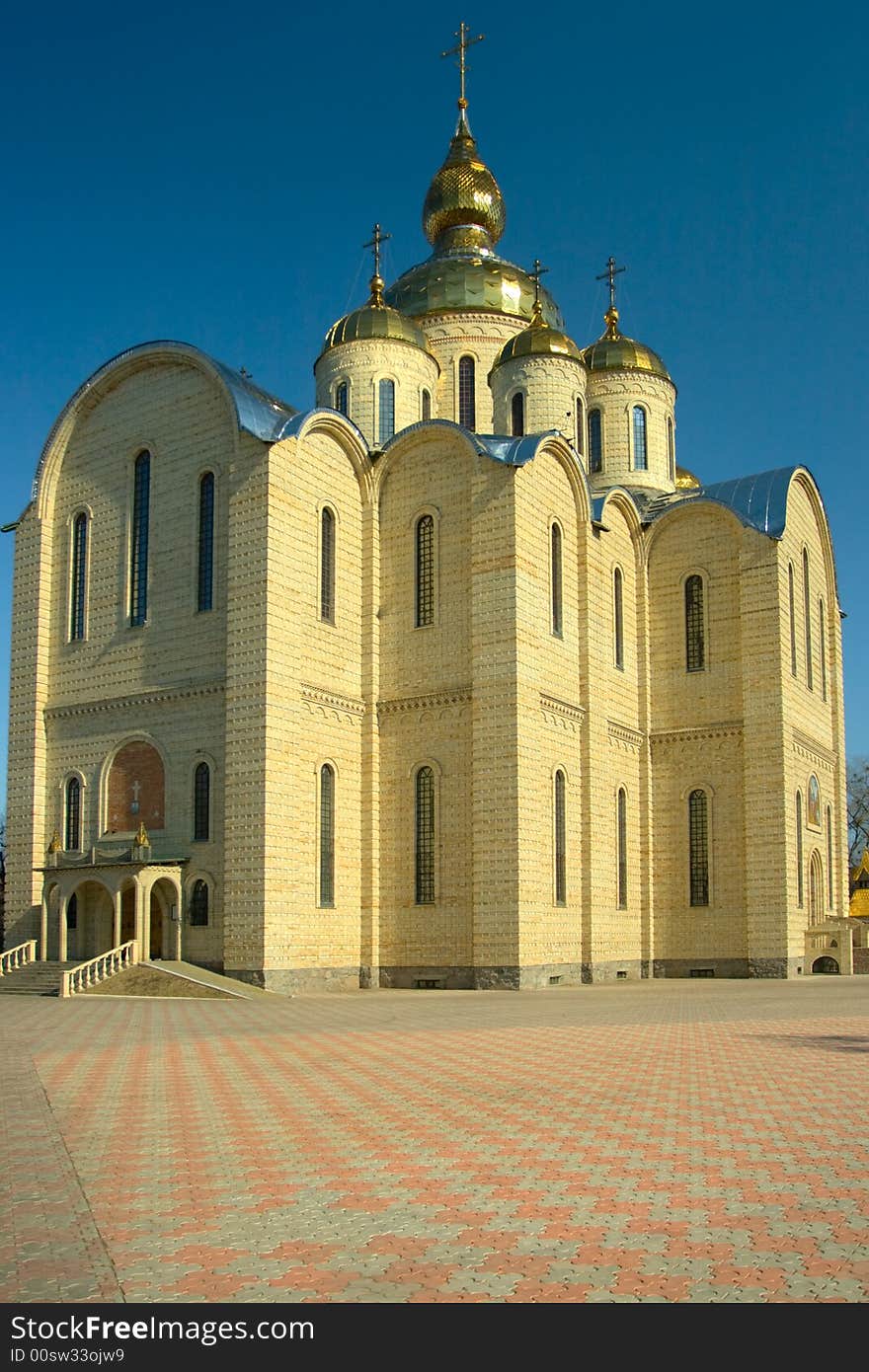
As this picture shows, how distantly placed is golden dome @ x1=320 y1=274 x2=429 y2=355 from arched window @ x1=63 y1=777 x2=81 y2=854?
1266cm

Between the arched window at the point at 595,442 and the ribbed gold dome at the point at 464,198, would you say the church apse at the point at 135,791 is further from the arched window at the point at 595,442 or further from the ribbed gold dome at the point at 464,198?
the ribbed gold dome at the point at 464,198

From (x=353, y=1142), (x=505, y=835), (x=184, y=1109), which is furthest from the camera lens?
(x=505, y=835)

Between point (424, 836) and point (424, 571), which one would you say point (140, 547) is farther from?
point (424, 836)

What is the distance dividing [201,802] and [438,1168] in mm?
19018

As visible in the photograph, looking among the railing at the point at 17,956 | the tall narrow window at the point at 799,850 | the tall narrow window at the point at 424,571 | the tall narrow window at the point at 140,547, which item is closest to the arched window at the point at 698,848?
the tall narrow window at the point at 799,850

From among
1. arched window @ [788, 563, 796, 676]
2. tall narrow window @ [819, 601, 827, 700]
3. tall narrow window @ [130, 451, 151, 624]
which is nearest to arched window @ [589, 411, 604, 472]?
arched window @ [788, 563, 796, 676]

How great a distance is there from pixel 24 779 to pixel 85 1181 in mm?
22722

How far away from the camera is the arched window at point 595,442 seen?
36.7m

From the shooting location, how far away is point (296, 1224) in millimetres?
6461

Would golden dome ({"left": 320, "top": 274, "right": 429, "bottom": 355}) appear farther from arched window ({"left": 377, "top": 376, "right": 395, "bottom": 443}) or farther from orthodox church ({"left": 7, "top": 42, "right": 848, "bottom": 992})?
arched window ({"left": 377, "top": 376, "right": 395, "bottom": 443})

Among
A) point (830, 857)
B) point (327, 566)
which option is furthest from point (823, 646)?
point (327, 566)
